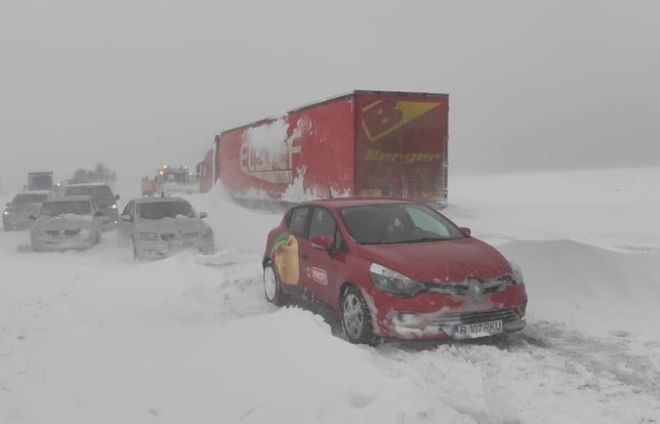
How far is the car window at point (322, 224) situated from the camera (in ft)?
24.3

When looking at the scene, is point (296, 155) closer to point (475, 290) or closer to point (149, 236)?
point (149, 236)

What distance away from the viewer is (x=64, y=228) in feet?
50.2

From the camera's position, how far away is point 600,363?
18.6 ft

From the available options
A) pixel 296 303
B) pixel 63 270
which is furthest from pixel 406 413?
pixel 63 270

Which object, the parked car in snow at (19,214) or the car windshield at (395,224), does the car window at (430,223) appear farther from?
the parked car in snow at (19,214)

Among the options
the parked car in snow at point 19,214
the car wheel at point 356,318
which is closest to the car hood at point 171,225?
the car wheel at point 356,318

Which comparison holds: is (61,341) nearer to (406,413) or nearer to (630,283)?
(406,413)

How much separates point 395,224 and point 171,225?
7.45 m

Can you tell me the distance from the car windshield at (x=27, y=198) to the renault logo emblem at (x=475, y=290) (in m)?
20.1

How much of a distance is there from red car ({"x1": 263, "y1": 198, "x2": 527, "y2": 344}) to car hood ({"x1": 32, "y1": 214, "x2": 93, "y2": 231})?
31.4 ft

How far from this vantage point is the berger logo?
15.0 m

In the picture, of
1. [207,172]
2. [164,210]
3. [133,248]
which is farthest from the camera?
[207,172]

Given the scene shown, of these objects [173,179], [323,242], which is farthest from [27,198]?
[173,179]

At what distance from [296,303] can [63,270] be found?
14.4ft
